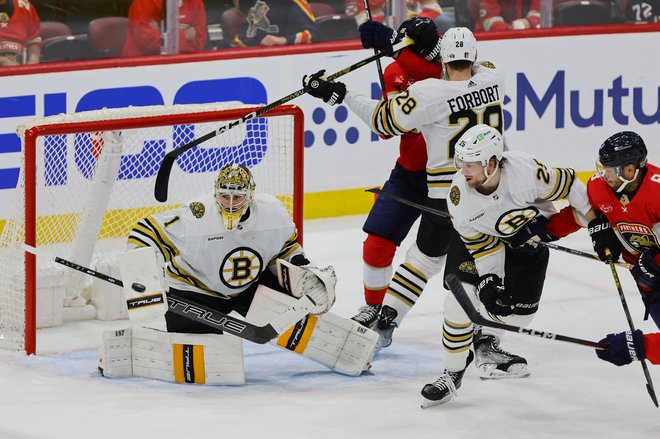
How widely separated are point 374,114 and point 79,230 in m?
1.27

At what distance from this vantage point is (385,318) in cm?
502

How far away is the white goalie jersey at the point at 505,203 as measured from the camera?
4.24 metres

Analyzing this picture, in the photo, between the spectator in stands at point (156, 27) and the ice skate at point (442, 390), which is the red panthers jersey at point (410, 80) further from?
the spectator in stands at point (156, 27)

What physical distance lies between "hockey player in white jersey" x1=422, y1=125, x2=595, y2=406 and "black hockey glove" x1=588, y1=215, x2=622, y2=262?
4cm

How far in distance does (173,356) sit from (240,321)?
260 mm

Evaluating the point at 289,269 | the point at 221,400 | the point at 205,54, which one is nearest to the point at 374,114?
the point at 289,269

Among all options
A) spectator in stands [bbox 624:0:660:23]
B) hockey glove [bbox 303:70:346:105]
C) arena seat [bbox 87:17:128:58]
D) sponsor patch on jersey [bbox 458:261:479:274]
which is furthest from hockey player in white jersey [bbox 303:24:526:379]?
spectator in stands [bbox 624:0:660:23]

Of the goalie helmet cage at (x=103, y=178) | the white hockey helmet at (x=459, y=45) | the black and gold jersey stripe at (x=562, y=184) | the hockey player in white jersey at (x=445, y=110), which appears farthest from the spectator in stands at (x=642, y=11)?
the black and gold jersey stripe at (x=562, y=184)

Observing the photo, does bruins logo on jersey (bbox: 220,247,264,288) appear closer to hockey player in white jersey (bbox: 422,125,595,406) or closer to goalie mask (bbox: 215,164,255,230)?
goalie mask (bbox: 215,164,255,230)

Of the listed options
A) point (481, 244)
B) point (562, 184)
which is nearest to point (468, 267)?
point (481, 244)

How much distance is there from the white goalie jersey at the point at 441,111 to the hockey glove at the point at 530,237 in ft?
1.59

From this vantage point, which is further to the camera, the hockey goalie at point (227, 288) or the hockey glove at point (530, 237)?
the hockey goalie at point (227, 288)

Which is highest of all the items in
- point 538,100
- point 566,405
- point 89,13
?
point 89,13

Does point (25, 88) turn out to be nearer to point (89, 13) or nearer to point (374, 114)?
point (89, 13)
